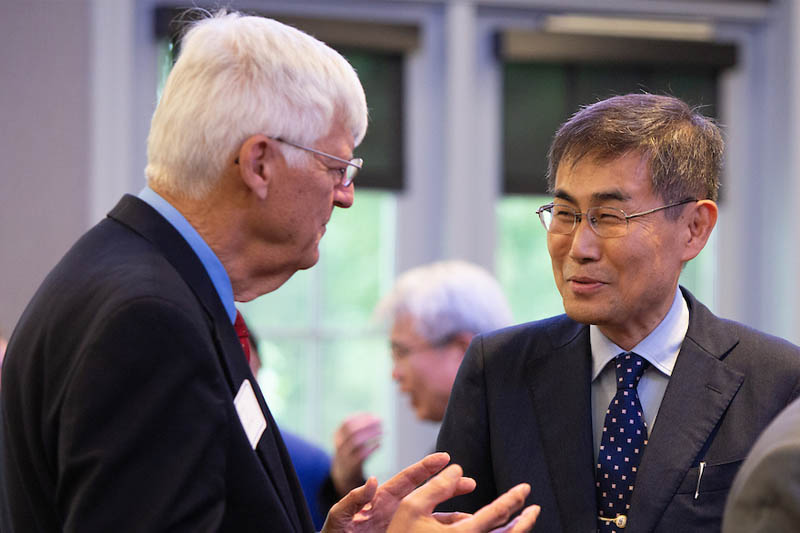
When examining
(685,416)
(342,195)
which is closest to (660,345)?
(685,416)

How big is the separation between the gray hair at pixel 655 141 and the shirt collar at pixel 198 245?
2.10 ft

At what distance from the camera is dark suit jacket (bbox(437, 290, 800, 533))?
1.48 meters

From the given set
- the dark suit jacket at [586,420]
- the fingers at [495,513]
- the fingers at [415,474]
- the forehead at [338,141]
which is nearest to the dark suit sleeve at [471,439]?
the dark suit jacket at [586,420]

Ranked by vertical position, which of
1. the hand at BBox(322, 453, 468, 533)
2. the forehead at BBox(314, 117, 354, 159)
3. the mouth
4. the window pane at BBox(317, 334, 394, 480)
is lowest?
the window pane at BBox(317, 334, 394, 480)

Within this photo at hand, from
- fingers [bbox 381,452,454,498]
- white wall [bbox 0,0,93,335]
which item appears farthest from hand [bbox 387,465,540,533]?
white wall [bbox 0,0,93,335]

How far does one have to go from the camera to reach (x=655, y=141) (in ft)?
5.18

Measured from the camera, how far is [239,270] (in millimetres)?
1325

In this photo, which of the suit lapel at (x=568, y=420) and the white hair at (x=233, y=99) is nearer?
the white hair at (x=233, y=99)

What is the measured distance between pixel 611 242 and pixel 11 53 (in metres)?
2.66

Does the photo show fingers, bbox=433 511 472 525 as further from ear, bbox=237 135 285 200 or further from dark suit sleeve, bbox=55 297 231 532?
ear, bbox=237 135 285 200

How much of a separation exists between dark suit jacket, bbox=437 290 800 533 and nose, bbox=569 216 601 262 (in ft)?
0.55

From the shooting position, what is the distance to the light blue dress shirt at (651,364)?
158 centimetres

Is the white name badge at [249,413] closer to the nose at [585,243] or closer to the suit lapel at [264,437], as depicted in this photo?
the suit lapel at [264,437]

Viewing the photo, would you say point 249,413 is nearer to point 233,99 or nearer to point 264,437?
point 264,437
